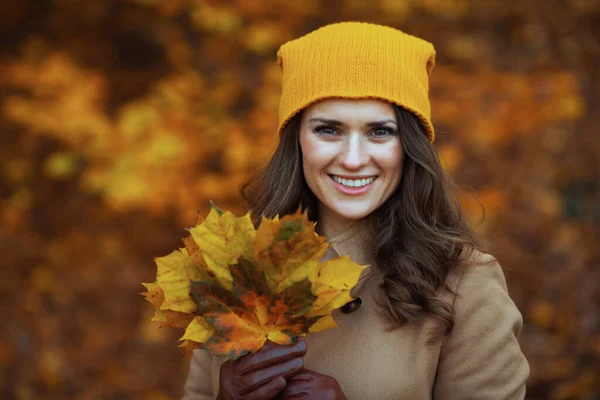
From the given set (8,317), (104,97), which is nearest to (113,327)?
(8,317)

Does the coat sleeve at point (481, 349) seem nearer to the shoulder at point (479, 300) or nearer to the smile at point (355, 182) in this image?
the shoulder at point (479, 300)

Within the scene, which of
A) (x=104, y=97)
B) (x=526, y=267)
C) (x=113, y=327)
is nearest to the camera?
(x=526, y=267)

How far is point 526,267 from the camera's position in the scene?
15.5 ft

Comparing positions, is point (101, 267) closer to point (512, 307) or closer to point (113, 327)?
point (113, 327)

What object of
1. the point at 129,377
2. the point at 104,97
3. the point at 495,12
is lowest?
the point at 129,377

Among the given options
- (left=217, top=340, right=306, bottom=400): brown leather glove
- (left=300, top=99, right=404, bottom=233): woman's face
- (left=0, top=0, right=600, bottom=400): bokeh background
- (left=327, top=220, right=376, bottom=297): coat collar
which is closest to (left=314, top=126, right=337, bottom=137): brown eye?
(left=300, top=99, right=404, bottom=233): woman's face

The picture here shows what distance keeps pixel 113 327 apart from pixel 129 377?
38cm

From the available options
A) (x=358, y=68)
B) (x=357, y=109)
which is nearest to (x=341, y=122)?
(x=357, y=109)

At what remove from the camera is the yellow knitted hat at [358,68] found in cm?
204

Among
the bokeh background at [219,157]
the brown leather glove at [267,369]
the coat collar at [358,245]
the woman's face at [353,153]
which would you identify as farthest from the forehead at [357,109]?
the bokeh background at [219,157]

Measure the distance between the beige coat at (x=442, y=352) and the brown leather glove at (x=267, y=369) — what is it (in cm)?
37

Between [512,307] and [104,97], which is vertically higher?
[104,97]

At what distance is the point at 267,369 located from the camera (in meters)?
1.75

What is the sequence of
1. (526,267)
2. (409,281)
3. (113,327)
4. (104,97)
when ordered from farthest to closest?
(104,97), (113,327), (526,267), (409,281)
